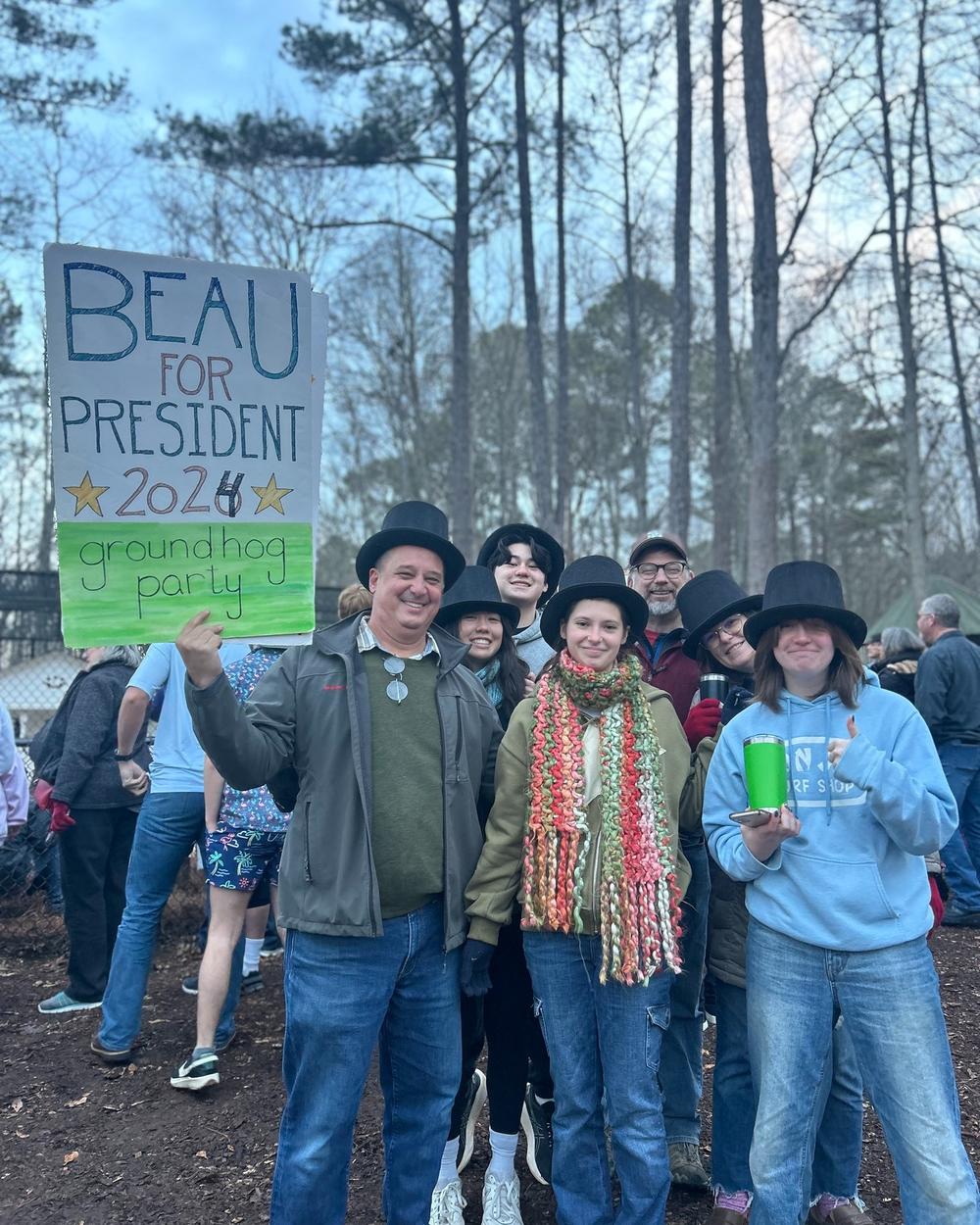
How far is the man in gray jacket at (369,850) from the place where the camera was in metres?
2.80

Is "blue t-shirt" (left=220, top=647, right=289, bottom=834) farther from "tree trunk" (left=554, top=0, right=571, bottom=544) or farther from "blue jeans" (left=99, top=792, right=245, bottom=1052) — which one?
"tree trunk" (left=554, top=0, right=571, bottom=544)

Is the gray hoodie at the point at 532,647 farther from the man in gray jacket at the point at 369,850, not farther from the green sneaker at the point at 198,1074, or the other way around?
the green sneaker at the point at 198,1074

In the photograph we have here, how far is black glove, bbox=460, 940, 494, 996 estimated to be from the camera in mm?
2996

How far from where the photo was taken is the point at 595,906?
9.88 ft

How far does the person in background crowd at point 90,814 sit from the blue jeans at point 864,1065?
3.77 metres

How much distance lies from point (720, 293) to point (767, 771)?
1387cm

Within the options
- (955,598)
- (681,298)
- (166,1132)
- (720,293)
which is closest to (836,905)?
(166,1132)

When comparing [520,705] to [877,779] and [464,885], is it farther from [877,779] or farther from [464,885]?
[877,779]

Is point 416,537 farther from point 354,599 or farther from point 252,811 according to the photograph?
point 252,811

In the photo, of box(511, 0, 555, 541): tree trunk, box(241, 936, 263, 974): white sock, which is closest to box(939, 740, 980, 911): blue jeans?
box(241, 936, 263, 974): white sock

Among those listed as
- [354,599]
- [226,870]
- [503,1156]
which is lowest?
[503,1156]

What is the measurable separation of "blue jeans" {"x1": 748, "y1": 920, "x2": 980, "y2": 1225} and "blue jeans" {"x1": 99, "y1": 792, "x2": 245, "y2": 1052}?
107 inches

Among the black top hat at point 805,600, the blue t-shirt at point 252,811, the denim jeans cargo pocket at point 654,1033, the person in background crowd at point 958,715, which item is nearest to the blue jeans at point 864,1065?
the denim jeans cargo pocket at point 654,1033

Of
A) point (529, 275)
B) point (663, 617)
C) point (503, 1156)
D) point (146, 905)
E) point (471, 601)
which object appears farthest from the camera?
point (529, 275)
